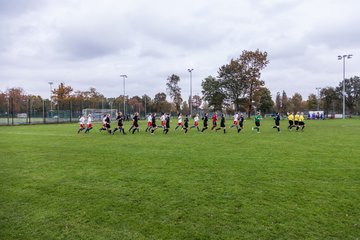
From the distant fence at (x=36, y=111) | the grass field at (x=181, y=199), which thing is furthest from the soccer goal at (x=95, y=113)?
the grass field at (x=181, y=199)

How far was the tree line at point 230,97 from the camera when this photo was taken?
185 ft

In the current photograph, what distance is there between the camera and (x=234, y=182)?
720cm

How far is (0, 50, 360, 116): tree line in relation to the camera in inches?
2226

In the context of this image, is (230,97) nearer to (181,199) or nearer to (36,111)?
(36,111)

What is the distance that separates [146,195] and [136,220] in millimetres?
1315

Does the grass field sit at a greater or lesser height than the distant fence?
lesser

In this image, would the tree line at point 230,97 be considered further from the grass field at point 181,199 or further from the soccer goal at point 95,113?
the grass field at point 181,199

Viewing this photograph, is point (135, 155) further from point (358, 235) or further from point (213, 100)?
point (213, 100)

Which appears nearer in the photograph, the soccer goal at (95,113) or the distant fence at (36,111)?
the distant fence at (36,111)

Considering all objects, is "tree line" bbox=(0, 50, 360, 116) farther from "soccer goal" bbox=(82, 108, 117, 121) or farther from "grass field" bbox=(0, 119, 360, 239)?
"grass field" bbox=(0, 119, 360, 239)

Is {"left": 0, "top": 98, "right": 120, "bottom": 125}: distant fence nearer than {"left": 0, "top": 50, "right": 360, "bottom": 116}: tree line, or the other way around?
{"left": 0, "top": 98, "right": 120, "bottom": 125}: distant fence

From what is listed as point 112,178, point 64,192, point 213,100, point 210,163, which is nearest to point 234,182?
point 210,163

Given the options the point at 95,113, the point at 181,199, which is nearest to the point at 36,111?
the point at 95,113

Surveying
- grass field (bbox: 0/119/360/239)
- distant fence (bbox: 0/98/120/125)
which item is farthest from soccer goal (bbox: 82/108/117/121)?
grass field (bbox: 0/119/360/239)
